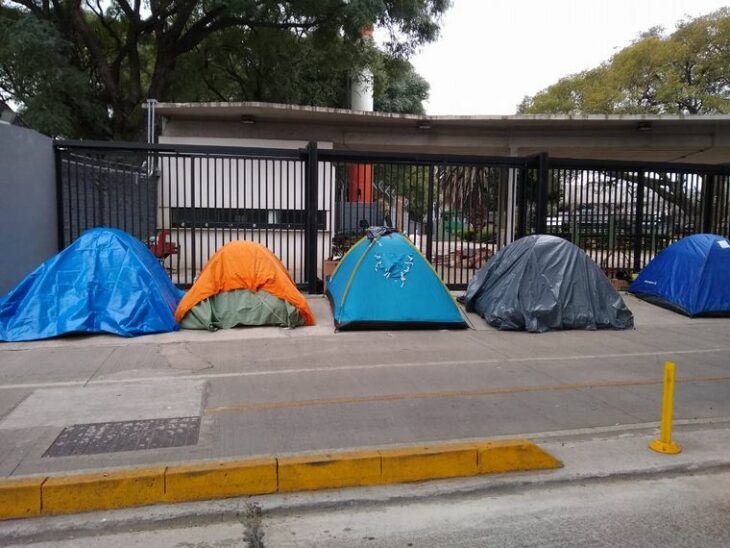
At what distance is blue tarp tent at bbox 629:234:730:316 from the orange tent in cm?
679

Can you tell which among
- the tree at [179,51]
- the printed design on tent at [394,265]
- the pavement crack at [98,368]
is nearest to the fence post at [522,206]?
the printed design on tent at [394,265]

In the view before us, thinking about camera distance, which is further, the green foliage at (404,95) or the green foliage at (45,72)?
the green foliage at (404,95)

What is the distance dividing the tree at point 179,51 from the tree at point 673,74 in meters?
14.4

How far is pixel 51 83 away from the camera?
1717cm

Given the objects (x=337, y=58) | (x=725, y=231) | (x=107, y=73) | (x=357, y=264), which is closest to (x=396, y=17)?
(x=337, y=58)

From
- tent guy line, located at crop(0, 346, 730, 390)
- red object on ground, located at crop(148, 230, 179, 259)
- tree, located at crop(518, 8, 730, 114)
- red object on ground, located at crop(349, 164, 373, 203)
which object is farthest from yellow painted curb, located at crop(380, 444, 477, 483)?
tree, located at crop(518, 8, 730, 114)

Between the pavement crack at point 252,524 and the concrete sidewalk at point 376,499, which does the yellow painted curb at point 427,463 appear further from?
the pavement crack at point 252,524

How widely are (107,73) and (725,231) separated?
1842cm

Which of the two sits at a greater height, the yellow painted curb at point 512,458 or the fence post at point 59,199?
the fence post at point 59,199

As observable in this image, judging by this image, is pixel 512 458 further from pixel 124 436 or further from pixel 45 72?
pixel 45 72

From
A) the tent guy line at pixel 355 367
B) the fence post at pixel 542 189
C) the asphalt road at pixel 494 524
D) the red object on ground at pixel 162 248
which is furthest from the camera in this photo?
the fence post at pixel 542 189

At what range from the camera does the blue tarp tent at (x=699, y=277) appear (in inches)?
400

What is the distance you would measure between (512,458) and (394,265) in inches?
191

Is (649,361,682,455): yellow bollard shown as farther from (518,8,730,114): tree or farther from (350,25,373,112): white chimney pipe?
(518,8,730,114): tree
